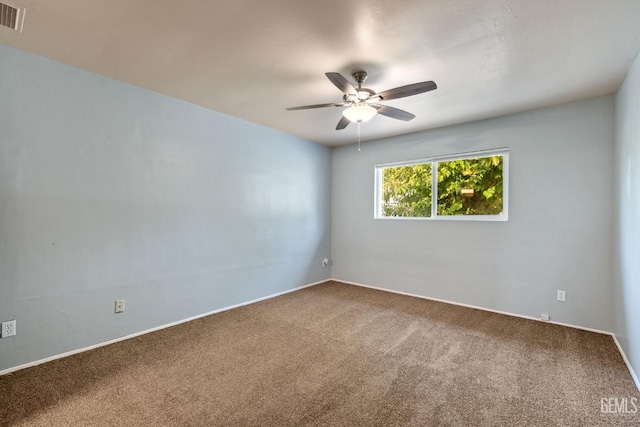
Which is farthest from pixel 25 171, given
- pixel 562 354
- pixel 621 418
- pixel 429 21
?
pixel 562 354

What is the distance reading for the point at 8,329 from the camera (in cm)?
215

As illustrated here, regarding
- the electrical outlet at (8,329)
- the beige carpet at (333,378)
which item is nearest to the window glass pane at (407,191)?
→ the beige carpet at (333,378)

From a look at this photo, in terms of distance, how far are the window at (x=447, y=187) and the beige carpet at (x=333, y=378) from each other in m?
1.48

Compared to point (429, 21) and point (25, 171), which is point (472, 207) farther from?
point (25, 171)

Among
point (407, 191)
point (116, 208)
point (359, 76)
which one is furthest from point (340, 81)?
point (407, 191)

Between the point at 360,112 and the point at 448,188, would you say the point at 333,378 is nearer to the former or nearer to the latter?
the point at 360,112

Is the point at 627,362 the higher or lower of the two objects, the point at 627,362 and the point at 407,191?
the lower

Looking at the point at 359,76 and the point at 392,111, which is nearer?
the point at 359,76

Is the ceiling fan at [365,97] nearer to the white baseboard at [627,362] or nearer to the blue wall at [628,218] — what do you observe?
the blue wall at [628,218]

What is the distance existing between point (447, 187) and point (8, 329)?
4777 mm

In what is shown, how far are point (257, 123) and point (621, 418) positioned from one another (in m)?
4.29

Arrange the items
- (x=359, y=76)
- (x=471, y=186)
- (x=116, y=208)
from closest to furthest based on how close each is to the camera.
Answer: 1. (x=359, y=76)
2. (x=116, y=208)
3. (x=471, y=186)

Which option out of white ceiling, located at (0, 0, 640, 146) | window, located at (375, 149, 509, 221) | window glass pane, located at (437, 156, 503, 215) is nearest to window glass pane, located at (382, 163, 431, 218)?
window, located at (375, 149, 509, 221)

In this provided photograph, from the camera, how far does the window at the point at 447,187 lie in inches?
144
